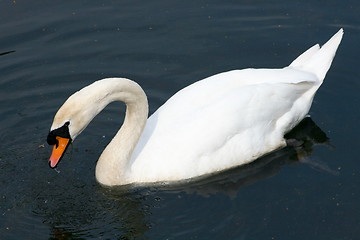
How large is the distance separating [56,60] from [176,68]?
182 centimetres

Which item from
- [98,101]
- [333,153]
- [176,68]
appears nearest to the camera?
[98,101]

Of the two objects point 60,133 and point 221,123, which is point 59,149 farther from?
point 221,123

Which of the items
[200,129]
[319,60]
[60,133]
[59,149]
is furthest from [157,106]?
[60,133]

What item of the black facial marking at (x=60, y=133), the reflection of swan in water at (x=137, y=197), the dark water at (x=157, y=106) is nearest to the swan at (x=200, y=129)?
the reflection of swan in water at (x=137, y=197)

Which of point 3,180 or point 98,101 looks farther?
point 3,180

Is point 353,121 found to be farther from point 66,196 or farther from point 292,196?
point 66,196

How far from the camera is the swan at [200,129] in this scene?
984cm

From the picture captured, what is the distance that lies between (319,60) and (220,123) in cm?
201

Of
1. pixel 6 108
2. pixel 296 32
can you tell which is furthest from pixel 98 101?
pixel 296 32

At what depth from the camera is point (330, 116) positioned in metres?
11.3

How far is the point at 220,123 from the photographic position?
9.98 metres

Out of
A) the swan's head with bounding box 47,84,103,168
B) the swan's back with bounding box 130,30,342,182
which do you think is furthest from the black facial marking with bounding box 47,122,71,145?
the swan's back with bounding box 130,30,342,182

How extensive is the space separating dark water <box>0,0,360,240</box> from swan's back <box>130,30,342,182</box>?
233 millimetres

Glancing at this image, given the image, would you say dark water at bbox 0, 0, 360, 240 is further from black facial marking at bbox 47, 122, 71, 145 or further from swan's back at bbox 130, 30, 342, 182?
black facial marking at bbox 47, 122, 71, 145
